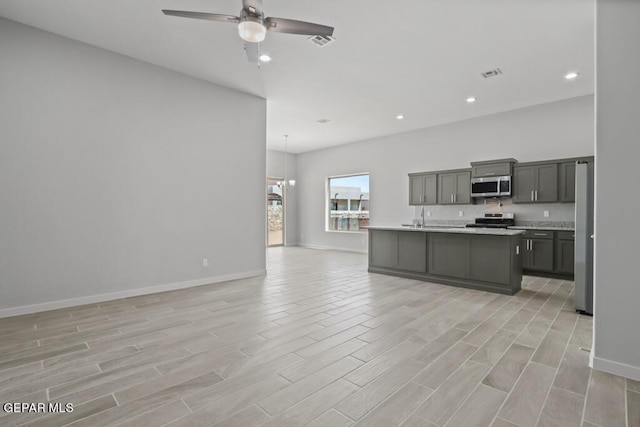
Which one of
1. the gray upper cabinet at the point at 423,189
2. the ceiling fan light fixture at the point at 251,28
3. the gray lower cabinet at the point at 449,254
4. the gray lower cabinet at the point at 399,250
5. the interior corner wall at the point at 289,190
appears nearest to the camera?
the ceiling fan light fixture at the point at 251,28

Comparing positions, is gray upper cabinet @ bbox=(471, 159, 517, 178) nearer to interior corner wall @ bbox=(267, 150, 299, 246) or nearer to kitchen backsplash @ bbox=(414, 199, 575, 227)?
kitchen backsplash @ bbox=(414, 199, 575, 227)

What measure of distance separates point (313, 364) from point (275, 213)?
8.83 m

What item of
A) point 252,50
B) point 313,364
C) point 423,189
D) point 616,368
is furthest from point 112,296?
point 423,189

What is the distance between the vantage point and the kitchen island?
4551 millimetres

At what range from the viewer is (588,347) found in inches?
108

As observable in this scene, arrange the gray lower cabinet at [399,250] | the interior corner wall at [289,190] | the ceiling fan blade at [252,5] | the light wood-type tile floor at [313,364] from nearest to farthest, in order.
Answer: the light wood-type tile floor at [313,364] < the ceiling fan blade at [252,5] < the gray lower cabinet at [399,250] < the interior corner wall at [289,190]

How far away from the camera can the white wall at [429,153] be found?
231 inches

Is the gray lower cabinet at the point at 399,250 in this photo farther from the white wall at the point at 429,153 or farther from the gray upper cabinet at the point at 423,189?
the white wall at the point at 429,153

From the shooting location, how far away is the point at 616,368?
2305 mm

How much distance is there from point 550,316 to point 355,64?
13.4ft

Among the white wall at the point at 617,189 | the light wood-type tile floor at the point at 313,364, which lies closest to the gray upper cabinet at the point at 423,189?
the light wood-type tile floor at the point at 313,364

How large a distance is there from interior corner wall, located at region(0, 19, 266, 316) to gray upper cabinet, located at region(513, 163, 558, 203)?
5.34 meters

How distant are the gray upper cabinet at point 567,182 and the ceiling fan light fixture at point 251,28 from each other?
19.1ft

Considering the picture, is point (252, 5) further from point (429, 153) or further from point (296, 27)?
point (429, 153)
